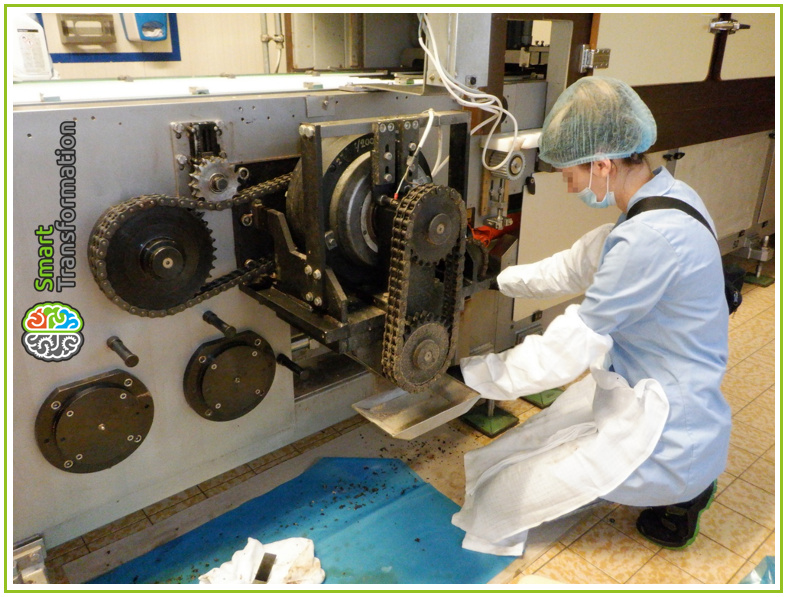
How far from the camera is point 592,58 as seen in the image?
6.67ft

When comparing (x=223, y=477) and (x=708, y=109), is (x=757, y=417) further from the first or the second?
(x=223, y=477)

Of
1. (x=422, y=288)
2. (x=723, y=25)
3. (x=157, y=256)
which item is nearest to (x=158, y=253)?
(x=157, y=256)

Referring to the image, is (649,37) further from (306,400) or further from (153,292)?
(153,292)

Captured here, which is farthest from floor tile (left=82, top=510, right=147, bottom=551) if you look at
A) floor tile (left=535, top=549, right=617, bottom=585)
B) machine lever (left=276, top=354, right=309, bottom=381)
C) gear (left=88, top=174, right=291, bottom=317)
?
floor tile (left=535, top=549, right=617, bottom=585)

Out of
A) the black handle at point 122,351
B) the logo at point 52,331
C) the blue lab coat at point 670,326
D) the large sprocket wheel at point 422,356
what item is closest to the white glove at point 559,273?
the blue lab coat at point 670,326

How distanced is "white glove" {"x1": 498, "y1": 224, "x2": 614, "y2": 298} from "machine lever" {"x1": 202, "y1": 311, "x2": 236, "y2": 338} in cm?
80

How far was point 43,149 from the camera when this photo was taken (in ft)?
4.20

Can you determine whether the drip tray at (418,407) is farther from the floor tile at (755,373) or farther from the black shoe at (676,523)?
the floor tile at (755,373)

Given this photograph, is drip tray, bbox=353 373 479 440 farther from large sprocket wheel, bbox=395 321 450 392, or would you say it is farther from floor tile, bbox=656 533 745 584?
floor tile, bbox=656 533 745 584

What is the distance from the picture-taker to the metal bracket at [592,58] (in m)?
2.02

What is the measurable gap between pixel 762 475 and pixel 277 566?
165 centimetres

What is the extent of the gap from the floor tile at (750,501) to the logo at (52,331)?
6.49 feet

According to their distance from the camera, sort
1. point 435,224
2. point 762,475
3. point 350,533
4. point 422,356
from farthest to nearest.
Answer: point 762,475, point 350,533, point 422,356, point 435,224

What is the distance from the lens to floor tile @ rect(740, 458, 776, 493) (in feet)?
6.71
